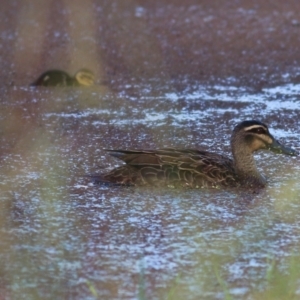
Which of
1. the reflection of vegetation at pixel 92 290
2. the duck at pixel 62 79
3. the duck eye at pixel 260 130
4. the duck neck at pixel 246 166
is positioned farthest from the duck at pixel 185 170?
→ the duck at pixel 62 79

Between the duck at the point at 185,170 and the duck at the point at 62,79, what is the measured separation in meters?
4.56

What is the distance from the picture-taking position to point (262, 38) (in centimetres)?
1503

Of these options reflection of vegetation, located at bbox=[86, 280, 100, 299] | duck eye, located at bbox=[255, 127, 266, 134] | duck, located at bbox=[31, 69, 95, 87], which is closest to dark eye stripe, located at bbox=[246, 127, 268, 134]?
duck eye, located at bbox=[255, 127, 266, 134]

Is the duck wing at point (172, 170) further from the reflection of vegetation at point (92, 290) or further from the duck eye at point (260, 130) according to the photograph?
the reflection of vegetation at point (92, 290)

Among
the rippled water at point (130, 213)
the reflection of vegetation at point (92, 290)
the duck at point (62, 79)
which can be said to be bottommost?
the reflection of vegetation at point (92, 290)

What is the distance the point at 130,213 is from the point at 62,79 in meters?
5.66

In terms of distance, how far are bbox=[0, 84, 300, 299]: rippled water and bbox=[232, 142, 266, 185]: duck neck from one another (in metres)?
0.15

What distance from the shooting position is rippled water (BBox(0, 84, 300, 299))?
16.5 ft

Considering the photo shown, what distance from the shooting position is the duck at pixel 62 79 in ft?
38.3

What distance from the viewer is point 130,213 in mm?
6355

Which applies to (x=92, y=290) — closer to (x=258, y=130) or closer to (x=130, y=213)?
(x=130, y=213)

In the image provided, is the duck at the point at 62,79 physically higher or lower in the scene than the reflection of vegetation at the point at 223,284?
higher

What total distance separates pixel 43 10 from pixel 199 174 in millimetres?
10907

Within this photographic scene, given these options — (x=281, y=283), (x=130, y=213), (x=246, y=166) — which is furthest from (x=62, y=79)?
(x=281, y=283)
